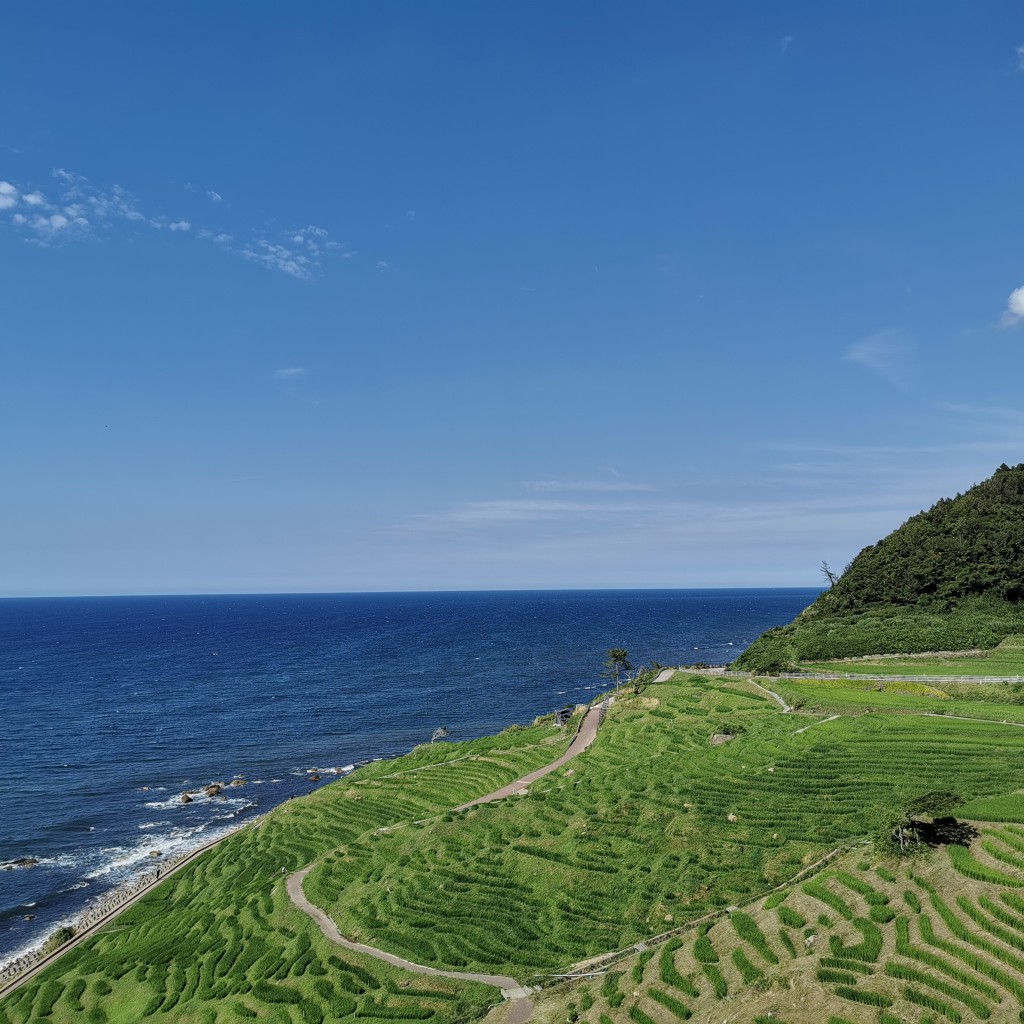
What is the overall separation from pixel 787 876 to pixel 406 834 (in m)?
33.9

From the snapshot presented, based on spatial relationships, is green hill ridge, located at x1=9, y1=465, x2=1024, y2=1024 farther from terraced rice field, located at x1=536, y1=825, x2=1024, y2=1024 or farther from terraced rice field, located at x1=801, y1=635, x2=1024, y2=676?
terraced rice field, located at x1=801, y1=635, x2=1024, y2=676

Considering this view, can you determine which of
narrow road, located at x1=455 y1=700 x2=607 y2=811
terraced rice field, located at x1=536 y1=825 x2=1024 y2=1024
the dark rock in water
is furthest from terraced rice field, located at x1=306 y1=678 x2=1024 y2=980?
the dark rock in water

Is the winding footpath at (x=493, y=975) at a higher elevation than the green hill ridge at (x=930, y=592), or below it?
below

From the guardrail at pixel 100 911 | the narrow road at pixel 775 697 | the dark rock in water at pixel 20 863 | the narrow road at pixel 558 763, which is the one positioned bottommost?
the dark rock in water at pixel 20 863

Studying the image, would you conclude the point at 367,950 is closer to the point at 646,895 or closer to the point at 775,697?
the point at 646,895

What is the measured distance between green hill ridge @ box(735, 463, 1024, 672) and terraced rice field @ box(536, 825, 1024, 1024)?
58.9m

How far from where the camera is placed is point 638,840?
5116cm

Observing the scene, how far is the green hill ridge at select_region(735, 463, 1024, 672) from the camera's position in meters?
102

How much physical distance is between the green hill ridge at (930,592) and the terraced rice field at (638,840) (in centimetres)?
3682

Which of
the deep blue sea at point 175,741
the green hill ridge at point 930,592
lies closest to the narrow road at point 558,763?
the green hill ridge at point 930,592

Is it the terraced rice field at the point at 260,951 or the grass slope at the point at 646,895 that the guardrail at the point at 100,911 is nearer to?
the terraced rice field at the point at 260,951

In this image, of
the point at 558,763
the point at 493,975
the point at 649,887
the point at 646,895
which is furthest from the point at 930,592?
the point at 493,975

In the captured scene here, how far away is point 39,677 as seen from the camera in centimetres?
19075

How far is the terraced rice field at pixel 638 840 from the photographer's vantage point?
43719mm
